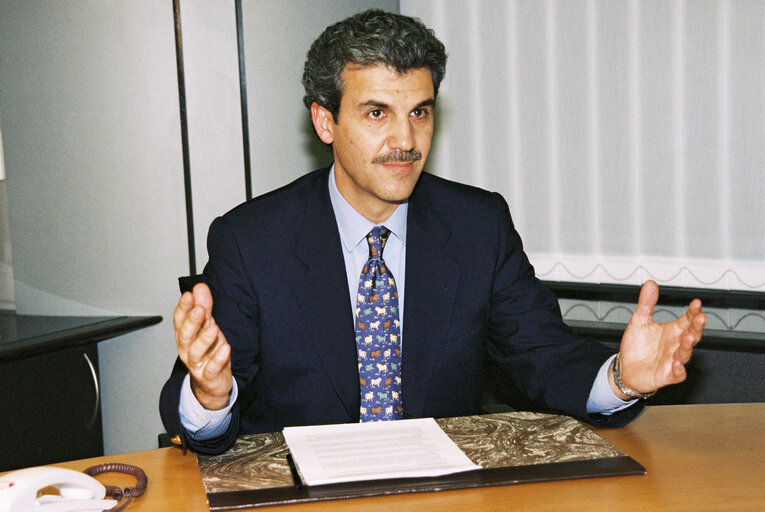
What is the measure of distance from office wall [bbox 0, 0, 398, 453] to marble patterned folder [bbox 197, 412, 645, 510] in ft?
4.75

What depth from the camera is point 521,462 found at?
1.35m

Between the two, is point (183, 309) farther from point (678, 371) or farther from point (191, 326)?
point (678, 371)

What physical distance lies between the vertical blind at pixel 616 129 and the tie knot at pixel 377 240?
121cm

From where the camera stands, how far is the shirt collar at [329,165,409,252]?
1949 mm

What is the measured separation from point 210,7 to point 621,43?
54.6 inches

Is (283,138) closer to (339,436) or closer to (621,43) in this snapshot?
(621,43)

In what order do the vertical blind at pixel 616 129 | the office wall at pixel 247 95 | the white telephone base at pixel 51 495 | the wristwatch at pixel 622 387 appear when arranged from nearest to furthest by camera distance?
the white telephone base at pixel 51 495 < the wristwatch at pixel 622 387 < the vertical blind at pixel 616 129 < the office wall at pixel 247 95

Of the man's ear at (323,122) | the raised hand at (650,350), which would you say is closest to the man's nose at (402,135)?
the man's ear at (323,122)

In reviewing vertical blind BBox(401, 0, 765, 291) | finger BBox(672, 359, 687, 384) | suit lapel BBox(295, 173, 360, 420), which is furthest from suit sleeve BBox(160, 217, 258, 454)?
vertical blind BBox(401, 0, 765, 291)

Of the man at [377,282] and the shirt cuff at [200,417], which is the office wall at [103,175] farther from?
the shirt cuff at [200,417]

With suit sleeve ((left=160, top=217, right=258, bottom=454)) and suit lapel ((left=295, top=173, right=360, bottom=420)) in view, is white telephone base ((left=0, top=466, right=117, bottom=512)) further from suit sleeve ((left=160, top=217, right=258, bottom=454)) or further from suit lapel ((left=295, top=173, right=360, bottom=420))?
suit lapel ((left=295, top=173, right=360, bottom=420))

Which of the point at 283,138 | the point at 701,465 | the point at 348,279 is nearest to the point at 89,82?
the point at 283,138

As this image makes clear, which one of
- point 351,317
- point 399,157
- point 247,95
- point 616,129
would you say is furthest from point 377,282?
point 616,129

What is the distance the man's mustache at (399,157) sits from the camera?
1.89 m
